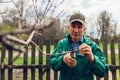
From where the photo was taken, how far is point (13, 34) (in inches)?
32.5

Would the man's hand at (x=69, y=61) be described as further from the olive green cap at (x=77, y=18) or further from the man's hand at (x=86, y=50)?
the olive green cap at (x=77, y=18)

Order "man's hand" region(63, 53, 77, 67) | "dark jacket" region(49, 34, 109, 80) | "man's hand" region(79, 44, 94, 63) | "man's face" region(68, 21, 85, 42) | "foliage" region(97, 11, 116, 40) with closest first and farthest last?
1. "man's hand" region(79, 44, 94, 63)
2. "man's hand" region(63, 53, 77, 67)
3. "man's face" region(68, 21, 85, 42)
4. "dark jacket" region(49, 34, 109, 80)
5. "foliage" region(97, 11, 116, 40)

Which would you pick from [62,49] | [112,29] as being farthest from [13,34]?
[112,29]

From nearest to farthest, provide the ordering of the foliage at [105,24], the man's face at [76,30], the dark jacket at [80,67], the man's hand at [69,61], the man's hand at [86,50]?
1. the man's hand at [86,50]
2. the man's hand at [69,61]
3. the man's face at [76,30]
4. the dark jacket at [80,67]
5. the foliage at [105,24]

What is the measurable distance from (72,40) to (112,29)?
146 feet

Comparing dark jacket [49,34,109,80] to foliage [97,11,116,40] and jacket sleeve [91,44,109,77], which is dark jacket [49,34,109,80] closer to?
jacket sleeve [91,44,109,77]

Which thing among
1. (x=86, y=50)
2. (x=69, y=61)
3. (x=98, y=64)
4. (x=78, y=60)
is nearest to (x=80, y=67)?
(x=78, y=60)

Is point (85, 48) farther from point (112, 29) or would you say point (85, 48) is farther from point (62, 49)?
point (112, 29)

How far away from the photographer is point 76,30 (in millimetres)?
3158

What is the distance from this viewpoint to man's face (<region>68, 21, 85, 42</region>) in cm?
317

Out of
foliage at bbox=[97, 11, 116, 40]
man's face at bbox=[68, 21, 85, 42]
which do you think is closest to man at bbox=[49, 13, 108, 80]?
man's face at bbox=[68, 21, 85, 42]

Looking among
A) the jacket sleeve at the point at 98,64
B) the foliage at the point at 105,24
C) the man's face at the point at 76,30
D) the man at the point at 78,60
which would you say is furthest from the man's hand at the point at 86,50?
the foliage at the point at 105,24

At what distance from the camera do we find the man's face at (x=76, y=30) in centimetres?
317

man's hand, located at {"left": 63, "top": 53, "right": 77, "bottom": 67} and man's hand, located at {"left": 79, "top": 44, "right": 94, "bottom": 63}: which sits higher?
man's hand, located at {"left": 79, "top": 44, "right": 94, "bottom": 63}
